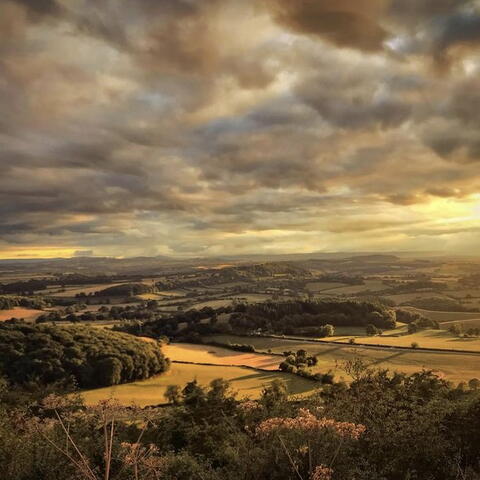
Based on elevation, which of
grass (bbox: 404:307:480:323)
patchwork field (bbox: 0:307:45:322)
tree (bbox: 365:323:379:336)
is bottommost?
tree (bbox: 365:323:379:336)

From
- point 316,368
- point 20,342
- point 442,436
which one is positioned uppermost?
point 442,436

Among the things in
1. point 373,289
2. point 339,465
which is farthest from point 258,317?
point 339,465

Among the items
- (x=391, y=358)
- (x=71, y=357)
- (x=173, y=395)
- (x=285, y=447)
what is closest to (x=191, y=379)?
(x=173, y=395)

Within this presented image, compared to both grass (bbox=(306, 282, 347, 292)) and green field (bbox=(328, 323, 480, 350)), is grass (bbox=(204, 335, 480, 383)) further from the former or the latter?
grass (bbox=(306, 282, 347, 292))

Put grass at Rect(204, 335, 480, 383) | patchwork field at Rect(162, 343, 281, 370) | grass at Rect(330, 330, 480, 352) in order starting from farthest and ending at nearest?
grass at Rect(330, 330, 480, 352)
patchwork field at Rect(162, 343, 281, 370)
grass at Rect(204, 335, 480, 383)

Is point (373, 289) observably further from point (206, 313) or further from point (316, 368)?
point (316, 368)

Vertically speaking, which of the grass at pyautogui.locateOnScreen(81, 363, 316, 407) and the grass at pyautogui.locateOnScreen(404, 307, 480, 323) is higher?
the grass at pyautogui.locateOnScreen(404, 307, 480, 323)

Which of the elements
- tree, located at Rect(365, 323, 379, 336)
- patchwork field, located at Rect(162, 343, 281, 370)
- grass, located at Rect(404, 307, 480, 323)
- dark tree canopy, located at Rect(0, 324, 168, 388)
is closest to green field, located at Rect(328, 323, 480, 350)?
tree, located at Rect(365, 323, 379, 336)
